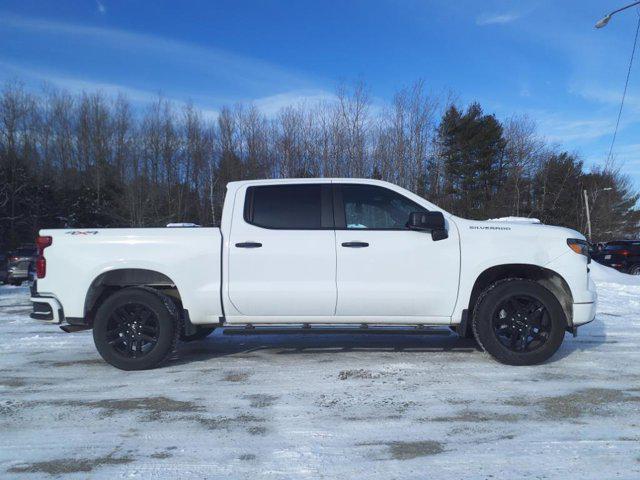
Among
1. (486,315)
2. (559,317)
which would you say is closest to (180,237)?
(486,315)

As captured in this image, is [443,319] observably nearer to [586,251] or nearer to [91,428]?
[586,251]

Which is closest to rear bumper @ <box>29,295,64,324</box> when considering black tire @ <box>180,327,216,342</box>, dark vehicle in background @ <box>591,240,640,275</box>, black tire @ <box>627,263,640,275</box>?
black tire @ <box>180,327,216,342</box>

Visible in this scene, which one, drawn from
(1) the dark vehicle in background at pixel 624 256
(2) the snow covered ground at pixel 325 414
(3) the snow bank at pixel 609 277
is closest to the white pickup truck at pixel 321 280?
(2) the snow covered ground at pixel 325 414

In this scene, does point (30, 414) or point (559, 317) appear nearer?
point (30, 414)

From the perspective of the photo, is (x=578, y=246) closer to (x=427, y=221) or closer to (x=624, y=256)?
(x=427, y=221)

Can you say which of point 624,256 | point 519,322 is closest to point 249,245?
point 519,322

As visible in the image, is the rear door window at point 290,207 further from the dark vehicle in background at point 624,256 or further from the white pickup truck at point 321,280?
the dark vehicle in background at point 624,256

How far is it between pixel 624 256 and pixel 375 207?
21872mm

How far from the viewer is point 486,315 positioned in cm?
528

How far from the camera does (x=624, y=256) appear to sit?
75.5ft

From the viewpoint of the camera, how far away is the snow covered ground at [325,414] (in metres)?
3.27

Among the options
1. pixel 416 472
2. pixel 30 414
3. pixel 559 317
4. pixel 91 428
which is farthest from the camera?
pixel 559 317

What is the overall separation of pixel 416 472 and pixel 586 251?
3462mm

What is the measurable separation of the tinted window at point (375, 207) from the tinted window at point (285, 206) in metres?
0.33
